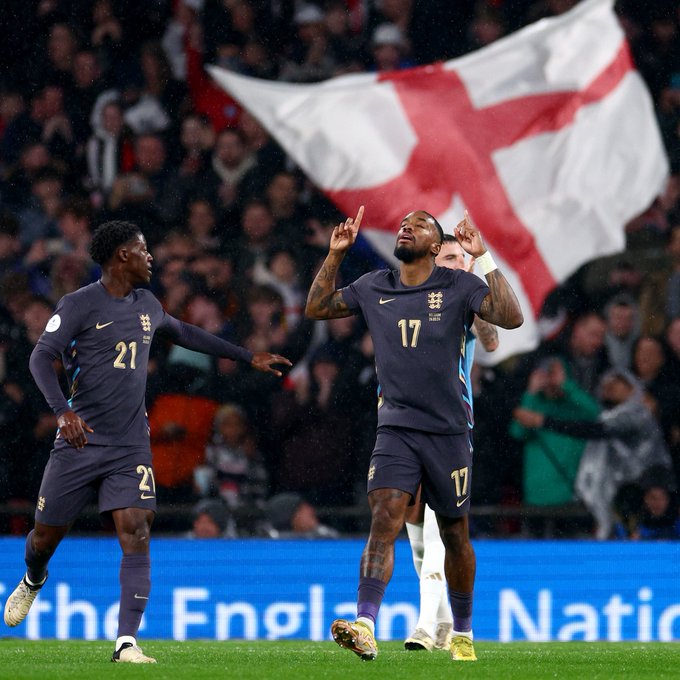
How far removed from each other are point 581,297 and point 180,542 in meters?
3.85

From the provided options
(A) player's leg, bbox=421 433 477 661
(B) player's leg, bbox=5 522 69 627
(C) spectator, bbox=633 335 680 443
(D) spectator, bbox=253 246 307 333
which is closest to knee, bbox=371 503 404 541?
(A) player's leg, bbox=421 433 477 661

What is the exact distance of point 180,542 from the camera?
11.1 metres

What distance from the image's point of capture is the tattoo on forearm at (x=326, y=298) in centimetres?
750

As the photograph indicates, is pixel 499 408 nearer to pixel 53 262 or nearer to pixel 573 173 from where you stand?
pixel 573 173

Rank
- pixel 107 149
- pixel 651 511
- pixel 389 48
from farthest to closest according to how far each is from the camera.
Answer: pixel 389 48
pixel 107 149
pixel 651 511

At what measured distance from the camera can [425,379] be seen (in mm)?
A: 7258

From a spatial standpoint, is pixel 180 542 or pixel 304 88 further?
pixel 304 88

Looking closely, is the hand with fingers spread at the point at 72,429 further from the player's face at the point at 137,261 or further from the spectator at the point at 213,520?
the spectator at the point at 213,520

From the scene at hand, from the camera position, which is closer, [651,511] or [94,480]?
[94,480]

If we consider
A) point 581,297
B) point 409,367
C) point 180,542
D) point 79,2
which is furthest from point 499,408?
point 79,2

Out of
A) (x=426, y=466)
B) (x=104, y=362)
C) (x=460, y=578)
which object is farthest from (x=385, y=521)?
(x=104, y=362)

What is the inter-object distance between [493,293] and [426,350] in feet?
1.33

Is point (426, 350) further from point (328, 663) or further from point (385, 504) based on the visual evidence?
point (328, 663)

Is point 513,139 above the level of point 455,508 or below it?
above
